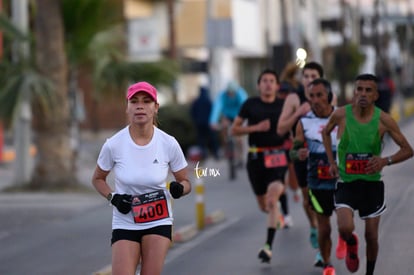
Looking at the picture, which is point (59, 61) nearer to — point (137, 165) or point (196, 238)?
point (196, 238)

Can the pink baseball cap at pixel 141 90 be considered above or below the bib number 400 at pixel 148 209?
above

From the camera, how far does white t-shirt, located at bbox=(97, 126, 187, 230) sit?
7.98 metres

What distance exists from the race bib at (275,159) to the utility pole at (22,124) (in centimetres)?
873

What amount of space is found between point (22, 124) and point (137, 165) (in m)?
14.4

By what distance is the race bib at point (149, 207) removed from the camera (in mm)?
7918

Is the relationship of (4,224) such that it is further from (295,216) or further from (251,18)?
(251,18)

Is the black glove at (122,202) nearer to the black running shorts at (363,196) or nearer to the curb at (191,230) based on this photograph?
the black running shorts at (363,196)

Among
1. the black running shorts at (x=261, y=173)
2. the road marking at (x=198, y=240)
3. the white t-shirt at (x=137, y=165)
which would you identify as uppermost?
the white t-shirt at (x=137, y=165)

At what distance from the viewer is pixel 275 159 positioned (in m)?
13.3

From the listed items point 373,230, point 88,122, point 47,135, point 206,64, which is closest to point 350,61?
point 88,122

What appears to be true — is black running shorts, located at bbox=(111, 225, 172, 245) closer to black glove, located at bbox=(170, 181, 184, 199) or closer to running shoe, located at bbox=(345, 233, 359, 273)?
black glove, located at bbox=(170, 181, 184, 199)

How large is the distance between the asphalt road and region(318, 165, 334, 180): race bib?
1025 millimetres

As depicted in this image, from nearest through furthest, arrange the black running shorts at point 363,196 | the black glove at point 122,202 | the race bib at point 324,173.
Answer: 1. the black glove at point 122,202
2. the black running shorts at point 363,196
3. the race bib at point 324,173

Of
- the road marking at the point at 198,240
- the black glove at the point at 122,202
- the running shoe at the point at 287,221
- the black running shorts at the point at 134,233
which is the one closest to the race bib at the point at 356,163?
the black running shorts at the point at 134,233
